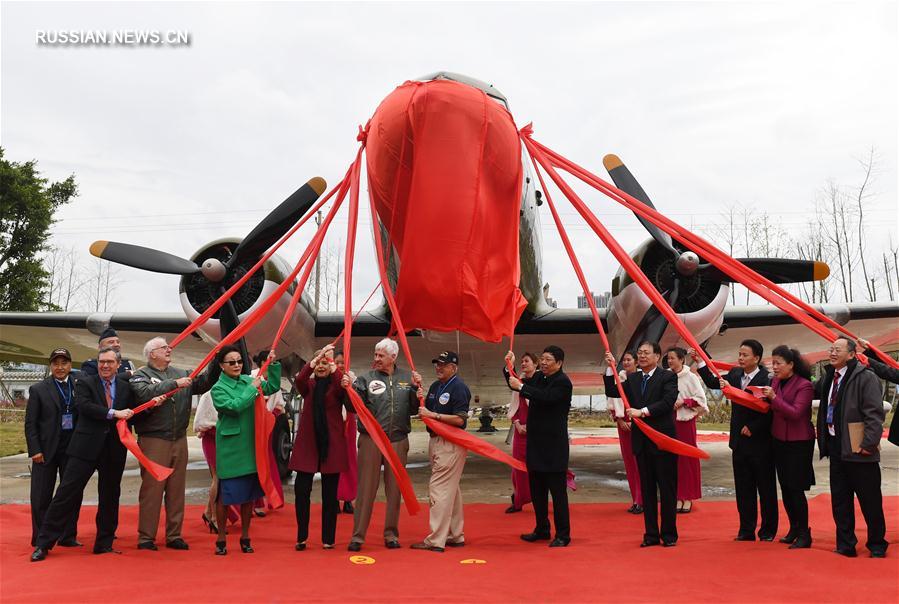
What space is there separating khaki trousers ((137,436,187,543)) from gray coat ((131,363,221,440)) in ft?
0.24

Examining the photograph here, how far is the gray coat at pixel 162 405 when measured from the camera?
5039 millimetres

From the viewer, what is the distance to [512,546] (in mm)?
5262

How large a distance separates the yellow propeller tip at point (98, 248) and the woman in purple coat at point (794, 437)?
721cm

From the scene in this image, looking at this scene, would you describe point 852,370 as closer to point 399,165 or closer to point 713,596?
point 713,596

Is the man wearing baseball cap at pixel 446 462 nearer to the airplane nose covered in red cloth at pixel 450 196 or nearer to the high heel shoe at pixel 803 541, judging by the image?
the airplane nose covered in red cloth at pixel 450 196

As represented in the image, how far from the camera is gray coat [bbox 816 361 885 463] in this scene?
183 inches

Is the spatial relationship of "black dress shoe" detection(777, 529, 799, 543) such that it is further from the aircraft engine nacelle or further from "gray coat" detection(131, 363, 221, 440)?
the aircraft engine nacelle

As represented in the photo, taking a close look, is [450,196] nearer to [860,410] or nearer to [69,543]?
[860,410]

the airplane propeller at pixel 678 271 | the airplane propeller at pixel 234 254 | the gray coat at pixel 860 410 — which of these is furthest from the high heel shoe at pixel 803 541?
the airplane propeller at pixel 234 254

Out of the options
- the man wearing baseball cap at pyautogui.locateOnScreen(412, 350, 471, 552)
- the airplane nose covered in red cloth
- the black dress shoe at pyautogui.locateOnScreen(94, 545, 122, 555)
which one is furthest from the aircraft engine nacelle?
the man wearing baseball cap at pyautogui.locateOnScreen(412, 350, 471, 552)

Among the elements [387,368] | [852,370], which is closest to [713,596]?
[852,370]

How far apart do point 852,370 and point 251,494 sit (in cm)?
461

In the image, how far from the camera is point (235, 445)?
504cm

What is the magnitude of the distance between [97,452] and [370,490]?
2097 mm
